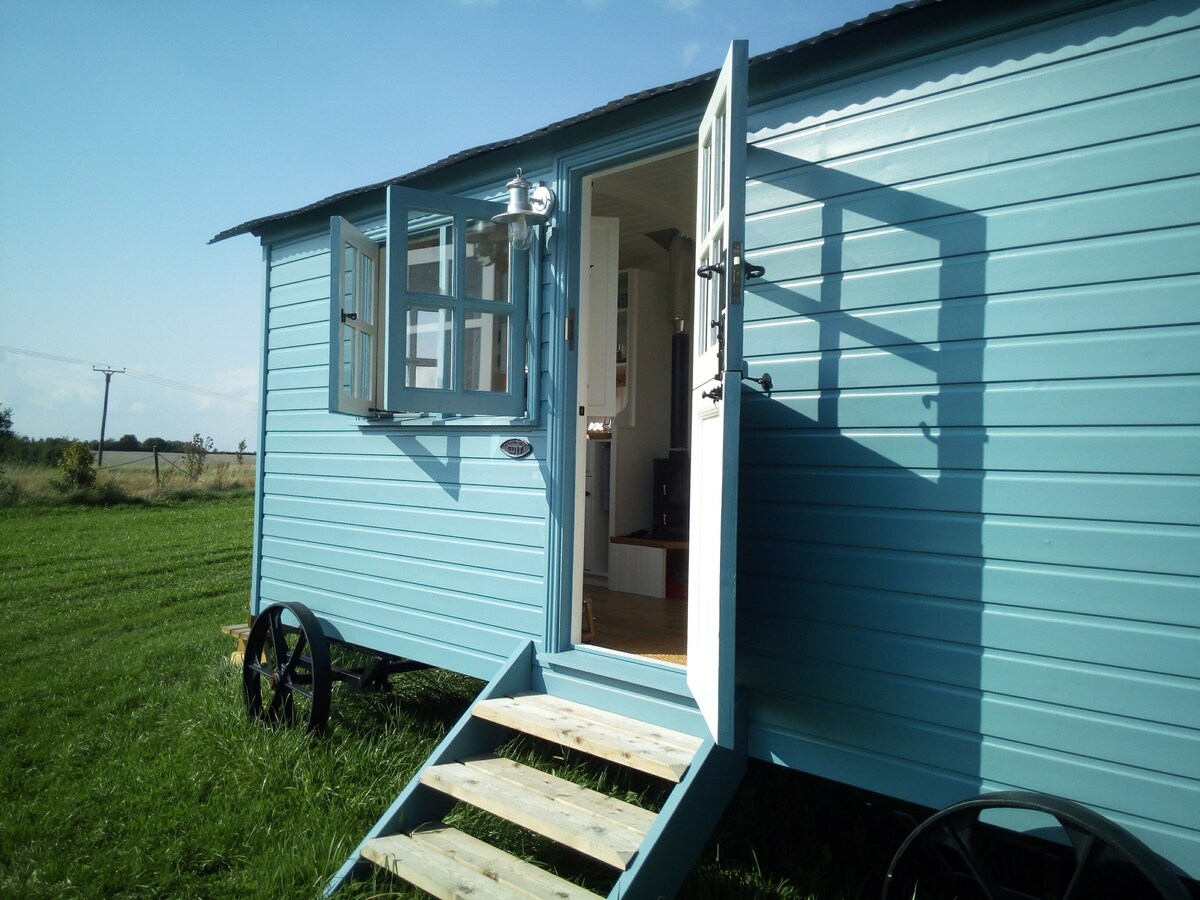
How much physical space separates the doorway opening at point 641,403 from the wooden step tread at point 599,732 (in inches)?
48.8

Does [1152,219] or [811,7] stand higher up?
[811,7]

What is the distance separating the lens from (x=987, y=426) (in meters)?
2.25

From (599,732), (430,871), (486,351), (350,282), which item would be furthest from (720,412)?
(350,282)

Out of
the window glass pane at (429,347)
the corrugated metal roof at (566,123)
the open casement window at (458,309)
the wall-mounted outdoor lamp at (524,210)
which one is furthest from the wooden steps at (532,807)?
the corrugated metal roof at (566,123)

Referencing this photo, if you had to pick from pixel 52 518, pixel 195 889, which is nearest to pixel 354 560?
pixel 195 889

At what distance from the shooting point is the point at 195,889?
2.72m

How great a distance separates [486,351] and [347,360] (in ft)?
3.06

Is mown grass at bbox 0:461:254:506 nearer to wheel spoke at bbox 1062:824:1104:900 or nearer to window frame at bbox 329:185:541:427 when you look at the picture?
window frame at bbox 329:185:541:427

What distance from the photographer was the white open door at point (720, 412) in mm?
2207

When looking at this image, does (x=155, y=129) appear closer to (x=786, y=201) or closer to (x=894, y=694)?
(x=786, y=201)

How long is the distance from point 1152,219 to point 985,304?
0.44 m

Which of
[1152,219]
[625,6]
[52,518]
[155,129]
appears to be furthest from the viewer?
[52,518]

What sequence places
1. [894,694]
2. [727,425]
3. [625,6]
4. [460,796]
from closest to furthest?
[727,425]
[894,694]
[460,796]
[625,6]

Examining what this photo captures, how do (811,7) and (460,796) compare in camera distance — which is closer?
(460,796)
